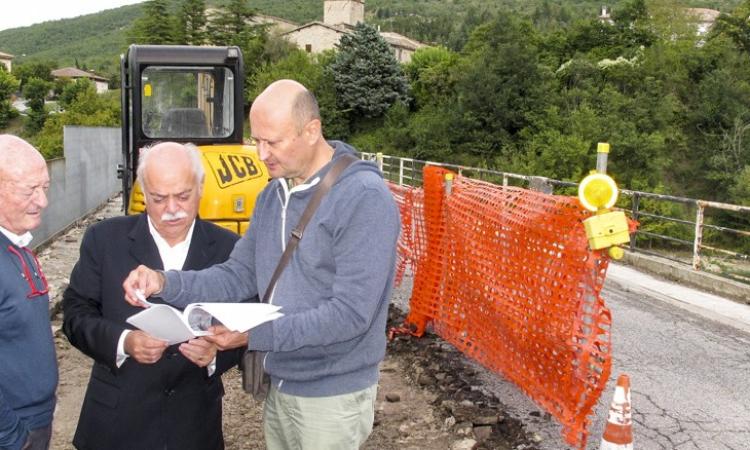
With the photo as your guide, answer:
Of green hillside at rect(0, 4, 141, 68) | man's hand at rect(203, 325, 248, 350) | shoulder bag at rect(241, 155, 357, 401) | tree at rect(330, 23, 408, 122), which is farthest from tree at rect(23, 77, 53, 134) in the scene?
man's hand at rect(203, 325, 248, 350)

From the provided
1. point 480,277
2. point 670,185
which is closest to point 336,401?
point 480,277

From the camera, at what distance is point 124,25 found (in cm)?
16612

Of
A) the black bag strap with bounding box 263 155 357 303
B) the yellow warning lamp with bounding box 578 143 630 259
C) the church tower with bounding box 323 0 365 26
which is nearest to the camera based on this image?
the black bag strap with bounding box 263 155 357 303

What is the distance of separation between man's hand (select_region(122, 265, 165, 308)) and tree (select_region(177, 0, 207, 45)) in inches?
3030

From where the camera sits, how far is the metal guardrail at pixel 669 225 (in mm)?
11785

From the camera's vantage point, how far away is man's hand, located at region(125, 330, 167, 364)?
2.67m

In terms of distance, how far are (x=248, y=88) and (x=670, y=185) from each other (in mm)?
38716

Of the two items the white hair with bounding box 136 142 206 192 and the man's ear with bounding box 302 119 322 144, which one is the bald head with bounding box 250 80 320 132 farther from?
the white hair with bounding box 136 142 206 192

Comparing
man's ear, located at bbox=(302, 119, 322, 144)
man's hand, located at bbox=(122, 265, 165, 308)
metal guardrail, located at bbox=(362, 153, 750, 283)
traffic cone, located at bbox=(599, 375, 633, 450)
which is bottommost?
metal guardrail, located at bbox=(362, 153, 750, 283)

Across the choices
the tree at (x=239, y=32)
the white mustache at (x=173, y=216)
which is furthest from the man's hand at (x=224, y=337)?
the tree at (x=239, y=32)

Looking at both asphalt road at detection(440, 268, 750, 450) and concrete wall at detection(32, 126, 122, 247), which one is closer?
asphalt road at detection(440, 268, 750, 450)

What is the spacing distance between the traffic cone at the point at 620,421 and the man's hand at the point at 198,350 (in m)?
1.82

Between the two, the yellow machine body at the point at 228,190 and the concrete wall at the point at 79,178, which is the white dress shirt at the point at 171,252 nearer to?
the yellow machine body at the point at 228,190

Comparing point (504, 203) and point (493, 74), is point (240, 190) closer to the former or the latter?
point (504, 203)
